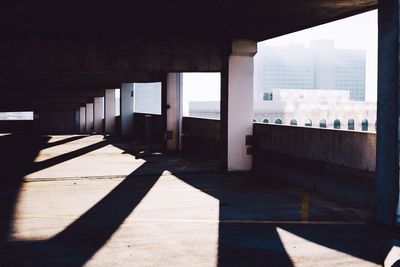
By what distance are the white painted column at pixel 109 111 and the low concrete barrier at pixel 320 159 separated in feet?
86.5

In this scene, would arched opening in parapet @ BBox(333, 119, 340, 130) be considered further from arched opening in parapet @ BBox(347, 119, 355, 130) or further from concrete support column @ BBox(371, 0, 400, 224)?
concrete support column @ BBox(371, 0, 400, 224)

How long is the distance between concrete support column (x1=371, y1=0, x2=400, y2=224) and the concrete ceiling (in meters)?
2.10

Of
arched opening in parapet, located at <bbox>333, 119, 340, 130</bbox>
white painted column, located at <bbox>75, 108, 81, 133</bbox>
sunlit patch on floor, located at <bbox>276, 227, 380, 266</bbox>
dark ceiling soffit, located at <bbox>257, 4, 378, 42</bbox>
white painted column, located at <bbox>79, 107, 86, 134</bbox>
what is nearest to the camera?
→ sunlit patch on floor, located at <bbox>276, 227, 380, 266</bbox>

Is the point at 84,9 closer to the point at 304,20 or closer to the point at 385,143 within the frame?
the point at 304,20

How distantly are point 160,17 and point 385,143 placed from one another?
23.4 feet

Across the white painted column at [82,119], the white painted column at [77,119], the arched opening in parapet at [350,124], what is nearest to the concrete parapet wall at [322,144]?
the white painted column at [77,119]

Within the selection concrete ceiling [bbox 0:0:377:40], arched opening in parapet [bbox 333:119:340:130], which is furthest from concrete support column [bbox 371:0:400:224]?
arched opening in parapet [bbox 333:119:340:130]

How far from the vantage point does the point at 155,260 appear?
7723mm

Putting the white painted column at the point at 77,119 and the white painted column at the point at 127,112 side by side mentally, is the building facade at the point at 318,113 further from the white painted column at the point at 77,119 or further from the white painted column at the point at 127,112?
the white painted column at the point at 127,112

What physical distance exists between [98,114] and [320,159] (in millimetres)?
35450

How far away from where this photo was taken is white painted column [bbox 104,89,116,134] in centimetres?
4250

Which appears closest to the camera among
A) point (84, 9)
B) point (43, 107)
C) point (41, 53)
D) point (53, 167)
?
point (84, 9)

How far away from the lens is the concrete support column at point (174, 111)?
26.1 meters

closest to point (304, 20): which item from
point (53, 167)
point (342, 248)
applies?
point (342, 248)
